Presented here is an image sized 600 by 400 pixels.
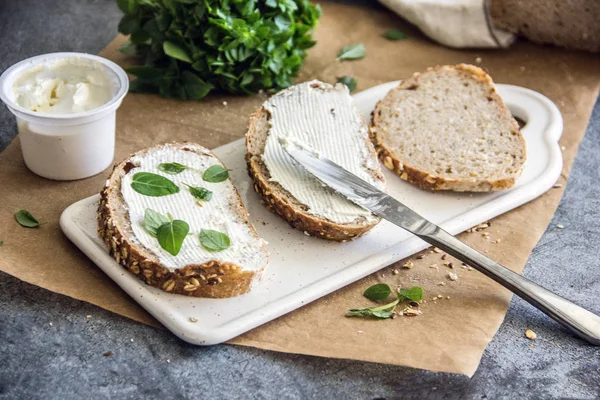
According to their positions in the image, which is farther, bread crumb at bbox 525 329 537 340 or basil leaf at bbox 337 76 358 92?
basil leaf at bbox 337 76 358 92

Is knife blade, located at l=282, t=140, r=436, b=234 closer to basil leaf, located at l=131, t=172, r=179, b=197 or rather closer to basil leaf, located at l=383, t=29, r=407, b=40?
basil leaf, located at l=131, t=172, r=179, b=197

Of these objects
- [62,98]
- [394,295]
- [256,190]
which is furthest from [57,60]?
[394,295]

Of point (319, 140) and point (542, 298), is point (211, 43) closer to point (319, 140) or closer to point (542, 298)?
point (319, 140)

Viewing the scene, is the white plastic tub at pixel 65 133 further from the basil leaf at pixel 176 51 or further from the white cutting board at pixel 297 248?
the basil leaf at pixel 176 51

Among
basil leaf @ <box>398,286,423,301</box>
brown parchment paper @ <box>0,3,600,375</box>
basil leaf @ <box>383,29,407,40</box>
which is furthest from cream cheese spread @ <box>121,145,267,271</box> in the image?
basil leaf @ <box>383,29,407,40</box>

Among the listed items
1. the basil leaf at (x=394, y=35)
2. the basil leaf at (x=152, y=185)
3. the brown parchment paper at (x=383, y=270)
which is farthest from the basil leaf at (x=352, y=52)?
the basil leaf at (x=152, y=185)

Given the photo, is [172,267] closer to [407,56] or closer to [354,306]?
[354,306]
